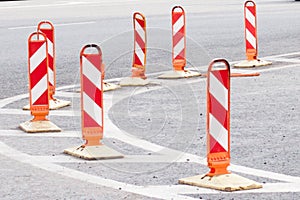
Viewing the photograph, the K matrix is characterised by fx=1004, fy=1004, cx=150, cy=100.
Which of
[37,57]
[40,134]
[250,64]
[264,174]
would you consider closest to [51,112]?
[37,57]

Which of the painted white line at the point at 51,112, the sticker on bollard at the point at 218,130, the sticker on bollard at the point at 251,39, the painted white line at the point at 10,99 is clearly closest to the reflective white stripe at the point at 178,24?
the sticker on bollard at the point at 251,39

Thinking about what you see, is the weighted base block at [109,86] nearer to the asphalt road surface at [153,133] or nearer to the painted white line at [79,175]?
the asphalt road surface at [153,133]

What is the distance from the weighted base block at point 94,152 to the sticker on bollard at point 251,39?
24.6ft

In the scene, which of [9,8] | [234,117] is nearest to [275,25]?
[9,8]

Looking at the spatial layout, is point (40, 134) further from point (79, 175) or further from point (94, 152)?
point (79, 175)

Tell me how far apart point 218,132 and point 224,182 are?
41 centimetres

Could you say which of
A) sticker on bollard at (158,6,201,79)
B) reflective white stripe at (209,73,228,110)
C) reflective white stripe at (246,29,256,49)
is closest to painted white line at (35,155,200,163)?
reflective white stripe at (209,73,228,110)

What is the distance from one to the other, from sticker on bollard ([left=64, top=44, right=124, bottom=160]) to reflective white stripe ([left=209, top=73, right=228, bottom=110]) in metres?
1.62

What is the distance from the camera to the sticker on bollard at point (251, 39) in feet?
54.7

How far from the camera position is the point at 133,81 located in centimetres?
1446

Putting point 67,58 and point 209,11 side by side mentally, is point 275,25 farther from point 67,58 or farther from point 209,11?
point 67,58

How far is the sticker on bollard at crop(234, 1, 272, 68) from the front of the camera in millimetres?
16688

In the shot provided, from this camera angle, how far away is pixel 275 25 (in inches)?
988

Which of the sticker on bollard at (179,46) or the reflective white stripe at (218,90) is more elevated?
the reflective white stripe at (218,90)
